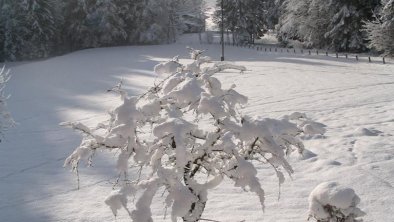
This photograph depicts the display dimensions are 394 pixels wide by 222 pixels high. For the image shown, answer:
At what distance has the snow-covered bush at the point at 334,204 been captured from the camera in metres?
4.28

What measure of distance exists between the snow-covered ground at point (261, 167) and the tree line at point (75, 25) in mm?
21155

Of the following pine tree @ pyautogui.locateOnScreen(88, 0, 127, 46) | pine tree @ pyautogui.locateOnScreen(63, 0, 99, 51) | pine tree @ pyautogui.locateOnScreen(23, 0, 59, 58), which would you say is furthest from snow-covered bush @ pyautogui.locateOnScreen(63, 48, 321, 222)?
pine tree @ pyautogui.locateOnScreen(63, 0, 99, 51)

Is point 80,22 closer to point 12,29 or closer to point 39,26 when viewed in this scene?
point 39,26

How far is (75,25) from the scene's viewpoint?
178 ft

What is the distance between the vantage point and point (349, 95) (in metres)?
18.5

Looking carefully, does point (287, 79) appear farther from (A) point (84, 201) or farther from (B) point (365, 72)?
(A) point (84, 201)

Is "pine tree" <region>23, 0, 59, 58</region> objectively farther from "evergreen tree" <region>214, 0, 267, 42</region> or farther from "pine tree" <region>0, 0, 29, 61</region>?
"evergreen tree" <region>214, 0, 267, 42</region>

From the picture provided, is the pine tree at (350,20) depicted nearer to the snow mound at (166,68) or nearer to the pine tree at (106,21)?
the pine tree at (106,21)

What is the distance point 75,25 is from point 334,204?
53968mm

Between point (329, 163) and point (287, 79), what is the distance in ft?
51.9

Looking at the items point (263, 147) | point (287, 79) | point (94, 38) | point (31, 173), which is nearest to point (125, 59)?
point (94, 38)

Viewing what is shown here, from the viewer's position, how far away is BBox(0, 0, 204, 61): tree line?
49.8 m

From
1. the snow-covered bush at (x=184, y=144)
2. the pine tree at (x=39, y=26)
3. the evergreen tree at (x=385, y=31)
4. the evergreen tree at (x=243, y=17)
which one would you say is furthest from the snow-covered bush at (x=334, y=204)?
the evergreen tree at (x=243, y=17)

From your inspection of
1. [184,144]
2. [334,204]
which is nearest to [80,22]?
[334,204]
